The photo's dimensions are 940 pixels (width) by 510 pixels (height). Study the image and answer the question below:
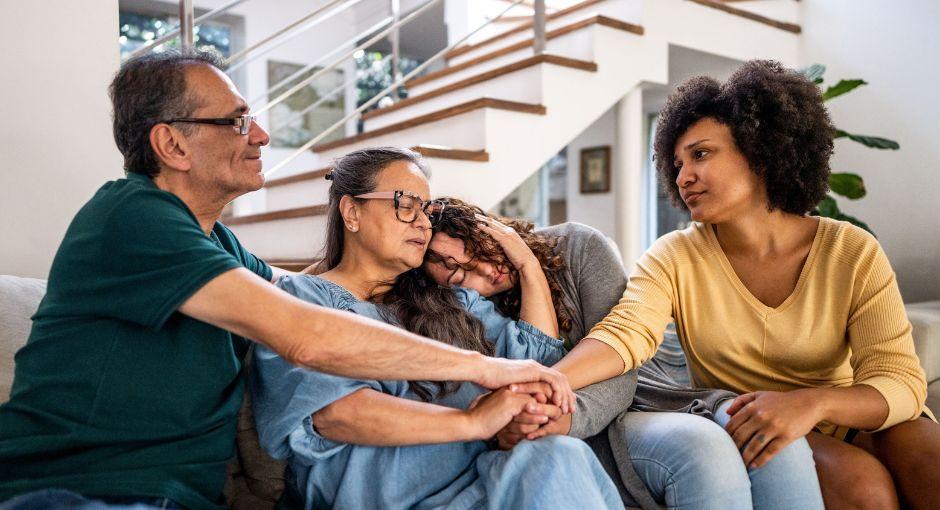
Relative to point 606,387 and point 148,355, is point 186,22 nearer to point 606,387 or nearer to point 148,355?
point 148,355

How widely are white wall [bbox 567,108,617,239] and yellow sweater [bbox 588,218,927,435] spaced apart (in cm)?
320

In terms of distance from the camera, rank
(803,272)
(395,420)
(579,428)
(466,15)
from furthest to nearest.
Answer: (466,15) < (803,272) < (579,428) < (395,420)

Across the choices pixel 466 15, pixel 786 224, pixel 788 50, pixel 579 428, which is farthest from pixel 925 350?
pixel 466 15

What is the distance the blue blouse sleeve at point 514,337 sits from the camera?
165cm

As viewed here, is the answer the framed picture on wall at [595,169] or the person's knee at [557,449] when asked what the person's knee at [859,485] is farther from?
the framed picture on wall at [595,169]

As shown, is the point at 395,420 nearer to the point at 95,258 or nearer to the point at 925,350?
the point at 95,258

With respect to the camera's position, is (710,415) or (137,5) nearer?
(710,415)

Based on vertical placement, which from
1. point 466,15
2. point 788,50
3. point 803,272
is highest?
point 466,15

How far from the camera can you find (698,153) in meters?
1.75

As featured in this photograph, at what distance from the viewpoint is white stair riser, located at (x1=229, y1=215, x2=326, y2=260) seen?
272 cm

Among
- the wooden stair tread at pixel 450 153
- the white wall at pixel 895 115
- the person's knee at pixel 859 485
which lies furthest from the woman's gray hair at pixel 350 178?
the white wall at pixel 895 115

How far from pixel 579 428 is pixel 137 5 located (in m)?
5.18

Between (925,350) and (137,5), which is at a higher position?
(137,5)

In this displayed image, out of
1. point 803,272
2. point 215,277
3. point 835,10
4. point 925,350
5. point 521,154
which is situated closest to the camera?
point 215,277
